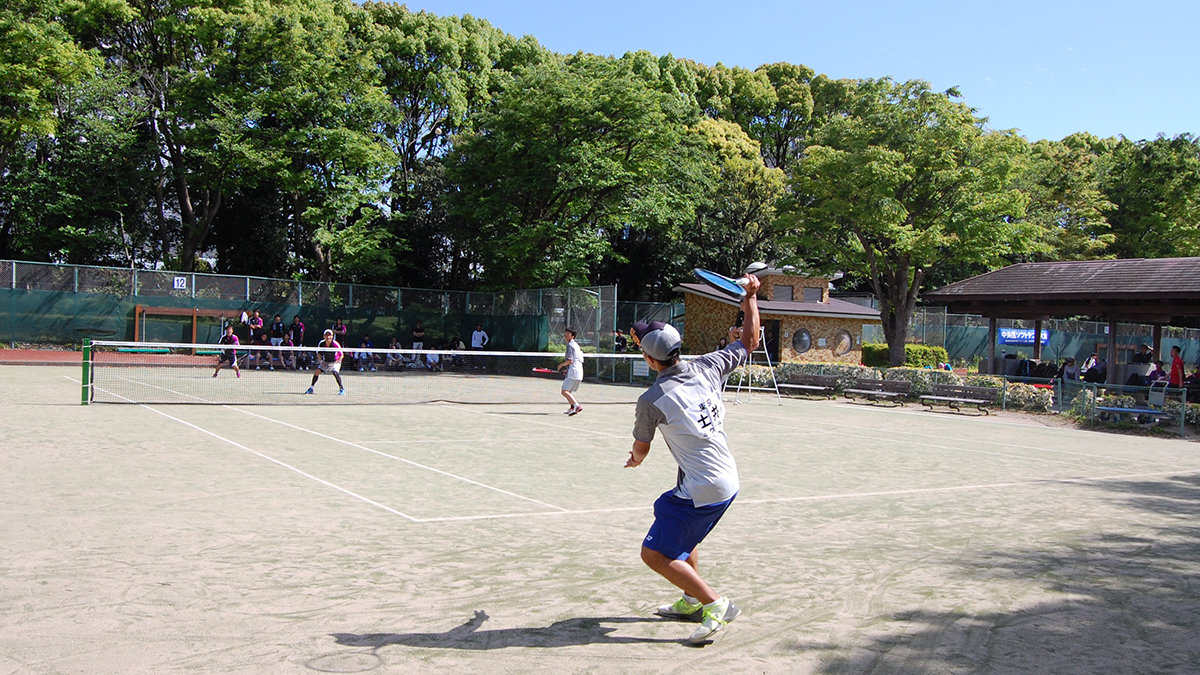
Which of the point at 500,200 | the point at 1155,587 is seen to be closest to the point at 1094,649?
the point at 1155,587

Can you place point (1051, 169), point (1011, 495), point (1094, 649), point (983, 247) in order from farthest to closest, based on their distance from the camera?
point (1051, 169) → point (983, 247) → point (1011, 495) → point (1094, 649)

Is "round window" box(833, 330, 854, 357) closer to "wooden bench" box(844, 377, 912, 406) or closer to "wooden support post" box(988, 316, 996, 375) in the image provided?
"wooden support post" box(988, 316, 996, 375)

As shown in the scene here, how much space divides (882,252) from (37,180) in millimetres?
34222

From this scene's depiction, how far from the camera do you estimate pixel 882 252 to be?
34.3 m

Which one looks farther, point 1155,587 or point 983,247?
point 983,247

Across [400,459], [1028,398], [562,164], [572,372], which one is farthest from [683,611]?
[562,164]

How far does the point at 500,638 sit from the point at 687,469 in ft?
4.46

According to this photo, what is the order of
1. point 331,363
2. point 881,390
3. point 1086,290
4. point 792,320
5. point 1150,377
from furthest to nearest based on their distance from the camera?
point 792,320 < point 1086,290 < point 881,390 < point 1150,377 < point 331,363

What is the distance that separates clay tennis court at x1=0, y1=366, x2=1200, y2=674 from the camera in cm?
468

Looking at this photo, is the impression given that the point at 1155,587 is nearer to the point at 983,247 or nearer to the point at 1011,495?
the point at 1011,495

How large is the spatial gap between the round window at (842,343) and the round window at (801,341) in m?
1.34

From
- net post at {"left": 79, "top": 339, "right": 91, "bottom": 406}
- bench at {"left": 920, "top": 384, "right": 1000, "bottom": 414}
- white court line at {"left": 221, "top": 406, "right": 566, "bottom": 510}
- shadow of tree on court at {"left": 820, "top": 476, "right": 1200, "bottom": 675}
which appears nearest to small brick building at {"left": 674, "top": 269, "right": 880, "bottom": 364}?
bench at {"left": 920, "top": 384, "right": 1000, "bottom": 414}

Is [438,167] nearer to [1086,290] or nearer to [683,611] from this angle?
[1086,290]

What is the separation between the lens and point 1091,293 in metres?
25.9
